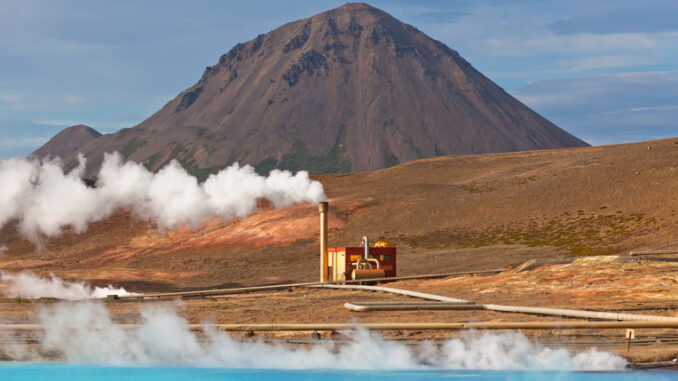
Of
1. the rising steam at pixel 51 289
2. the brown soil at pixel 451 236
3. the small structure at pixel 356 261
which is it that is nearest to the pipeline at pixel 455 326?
the brown soil at pixel 451 236

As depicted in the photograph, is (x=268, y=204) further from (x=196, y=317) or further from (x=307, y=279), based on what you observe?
(x=196, y=317)

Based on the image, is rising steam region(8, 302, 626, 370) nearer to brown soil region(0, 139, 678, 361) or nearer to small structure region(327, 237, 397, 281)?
brown soil region(0, 139, 678, 361)

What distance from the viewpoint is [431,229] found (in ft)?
326

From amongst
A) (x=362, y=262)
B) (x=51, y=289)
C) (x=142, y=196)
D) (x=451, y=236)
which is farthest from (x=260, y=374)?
(x=142, y=196)

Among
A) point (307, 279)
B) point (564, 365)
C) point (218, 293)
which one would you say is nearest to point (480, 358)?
point (564, 365)

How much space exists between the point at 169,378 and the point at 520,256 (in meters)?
61.2

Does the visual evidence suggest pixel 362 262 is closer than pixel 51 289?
Yes

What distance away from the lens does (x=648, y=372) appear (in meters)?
17.5

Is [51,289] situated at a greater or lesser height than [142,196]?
lesser

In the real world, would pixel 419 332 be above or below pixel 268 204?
below

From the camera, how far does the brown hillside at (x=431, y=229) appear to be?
268ft

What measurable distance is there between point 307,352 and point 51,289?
52797 mm

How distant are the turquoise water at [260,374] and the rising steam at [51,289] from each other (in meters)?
44.6

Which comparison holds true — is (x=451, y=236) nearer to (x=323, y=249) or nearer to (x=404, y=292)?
(x=323, y=249)
